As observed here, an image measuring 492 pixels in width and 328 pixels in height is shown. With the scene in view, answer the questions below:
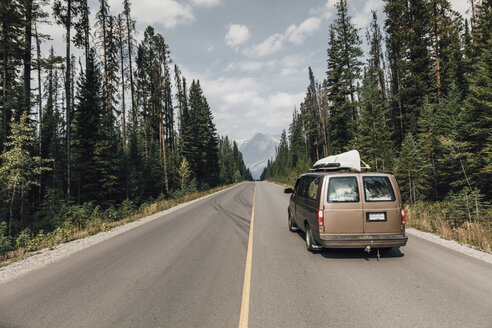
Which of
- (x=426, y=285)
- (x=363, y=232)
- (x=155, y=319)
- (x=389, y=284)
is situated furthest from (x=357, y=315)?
(x=155, y=319)

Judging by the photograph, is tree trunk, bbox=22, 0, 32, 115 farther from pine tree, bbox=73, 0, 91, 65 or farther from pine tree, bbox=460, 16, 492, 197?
pine tree, bbox=460, 16, 492, 197

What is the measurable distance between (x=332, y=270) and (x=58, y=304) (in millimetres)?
5168

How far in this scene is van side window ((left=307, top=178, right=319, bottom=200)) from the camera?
558 centimetres

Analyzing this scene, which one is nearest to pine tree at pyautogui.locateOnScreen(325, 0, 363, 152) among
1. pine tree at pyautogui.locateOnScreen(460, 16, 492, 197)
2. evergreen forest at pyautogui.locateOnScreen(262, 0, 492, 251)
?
evergreen forest at pyautogui.locateOnScreen(262, 0, 492, 251)

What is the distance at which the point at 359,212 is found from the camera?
4934 mm

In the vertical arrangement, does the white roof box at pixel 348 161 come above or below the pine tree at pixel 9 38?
below

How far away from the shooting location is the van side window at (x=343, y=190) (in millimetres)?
5062

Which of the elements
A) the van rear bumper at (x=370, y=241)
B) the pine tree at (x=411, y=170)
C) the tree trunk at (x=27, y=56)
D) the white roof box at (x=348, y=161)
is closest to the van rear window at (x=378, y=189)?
the white roof box at (x=348, y=161)

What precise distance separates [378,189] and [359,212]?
0.78 m

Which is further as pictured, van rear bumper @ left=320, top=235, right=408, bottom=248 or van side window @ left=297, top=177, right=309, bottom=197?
van side window @ left=297, top=177, right=309, bottom=197

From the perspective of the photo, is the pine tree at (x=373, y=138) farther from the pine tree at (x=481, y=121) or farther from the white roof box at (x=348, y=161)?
the white roof box at (x=348, y=161)

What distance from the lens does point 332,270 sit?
4.64 m

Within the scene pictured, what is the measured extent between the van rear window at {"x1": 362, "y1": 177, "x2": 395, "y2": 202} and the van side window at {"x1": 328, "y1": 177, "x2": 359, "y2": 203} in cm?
25

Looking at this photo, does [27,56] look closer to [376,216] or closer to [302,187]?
[302,187]
